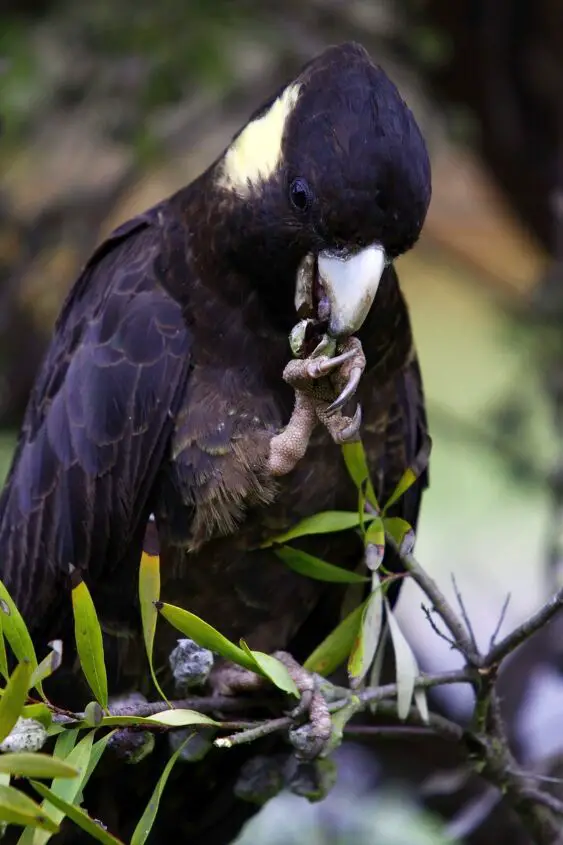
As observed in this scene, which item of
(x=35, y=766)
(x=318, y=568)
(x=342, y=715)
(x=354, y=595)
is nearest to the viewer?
(x=35, y=766)

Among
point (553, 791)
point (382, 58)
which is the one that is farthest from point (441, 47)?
point (553, 791)

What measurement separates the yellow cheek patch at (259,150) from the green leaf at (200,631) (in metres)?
0.62

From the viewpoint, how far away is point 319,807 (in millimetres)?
2414

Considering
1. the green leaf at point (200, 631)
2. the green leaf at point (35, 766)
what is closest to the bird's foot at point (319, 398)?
the green leaf at point (200, 631)

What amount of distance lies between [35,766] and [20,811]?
4 cm

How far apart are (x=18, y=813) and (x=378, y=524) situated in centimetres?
55

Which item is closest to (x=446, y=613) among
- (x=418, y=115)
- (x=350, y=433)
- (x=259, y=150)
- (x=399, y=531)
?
(x=399, y=531)

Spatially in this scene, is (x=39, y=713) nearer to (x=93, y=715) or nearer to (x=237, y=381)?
(x=93, y=715)

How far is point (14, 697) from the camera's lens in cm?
76

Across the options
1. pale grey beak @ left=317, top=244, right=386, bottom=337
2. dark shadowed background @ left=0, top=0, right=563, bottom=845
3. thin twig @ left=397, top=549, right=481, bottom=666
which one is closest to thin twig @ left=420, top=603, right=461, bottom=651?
thin twig @ left=397, top=549, right=481, bottom=666

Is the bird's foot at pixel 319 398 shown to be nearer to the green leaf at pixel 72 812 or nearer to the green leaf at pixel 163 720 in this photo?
the green leaf at pixel 163 720

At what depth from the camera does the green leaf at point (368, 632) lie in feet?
3.72

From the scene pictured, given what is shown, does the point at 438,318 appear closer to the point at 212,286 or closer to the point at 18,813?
the point at 212,286

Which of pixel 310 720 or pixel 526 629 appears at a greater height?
pixel 526 629
